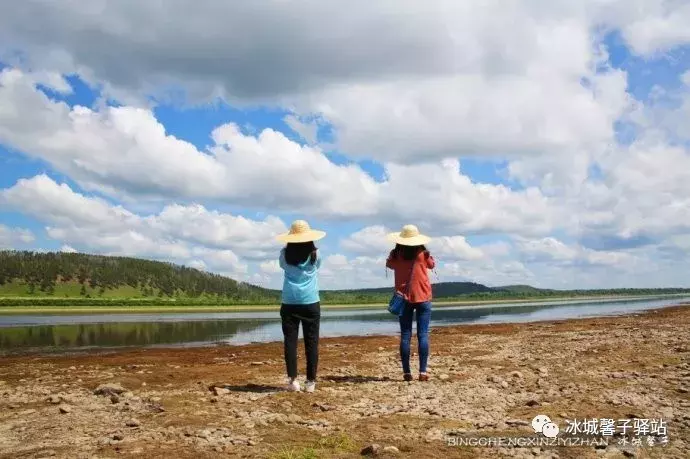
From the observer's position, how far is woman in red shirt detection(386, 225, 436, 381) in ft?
32.8

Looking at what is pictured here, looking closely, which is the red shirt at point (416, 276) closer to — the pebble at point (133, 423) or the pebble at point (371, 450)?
the pebble at point (371, 450)

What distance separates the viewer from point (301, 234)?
9.37 meters

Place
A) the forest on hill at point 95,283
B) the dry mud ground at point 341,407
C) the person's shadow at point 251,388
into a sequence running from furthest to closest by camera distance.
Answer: the forest on hill at point 95,283 → the person's shadow at point 251,388 → the dry mud ground at point 341,407

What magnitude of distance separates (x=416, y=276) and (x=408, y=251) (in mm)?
500

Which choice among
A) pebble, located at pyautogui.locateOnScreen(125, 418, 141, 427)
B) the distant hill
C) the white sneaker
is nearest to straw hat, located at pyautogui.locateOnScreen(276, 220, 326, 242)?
the white sneaker

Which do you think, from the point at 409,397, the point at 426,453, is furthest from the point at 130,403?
the point at 426,453

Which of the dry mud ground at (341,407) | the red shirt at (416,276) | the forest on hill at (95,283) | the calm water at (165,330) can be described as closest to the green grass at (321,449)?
the dry mud ground at (341,407)

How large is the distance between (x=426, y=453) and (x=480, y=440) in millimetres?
795

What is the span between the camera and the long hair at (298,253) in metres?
9.39

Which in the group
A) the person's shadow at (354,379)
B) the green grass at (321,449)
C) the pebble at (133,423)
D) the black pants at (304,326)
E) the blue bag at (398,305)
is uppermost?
the blue bag at (398,305)

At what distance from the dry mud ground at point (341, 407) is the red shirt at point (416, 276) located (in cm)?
157

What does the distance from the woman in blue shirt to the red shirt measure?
1.67 m

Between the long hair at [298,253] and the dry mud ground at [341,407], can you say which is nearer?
the dry mud ground at [341,407]

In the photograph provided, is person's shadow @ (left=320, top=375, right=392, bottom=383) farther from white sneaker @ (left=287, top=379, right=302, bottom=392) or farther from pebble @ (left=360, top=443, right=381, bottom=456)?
pebble @ (left=360, top=443, right=381, bottom=456)
